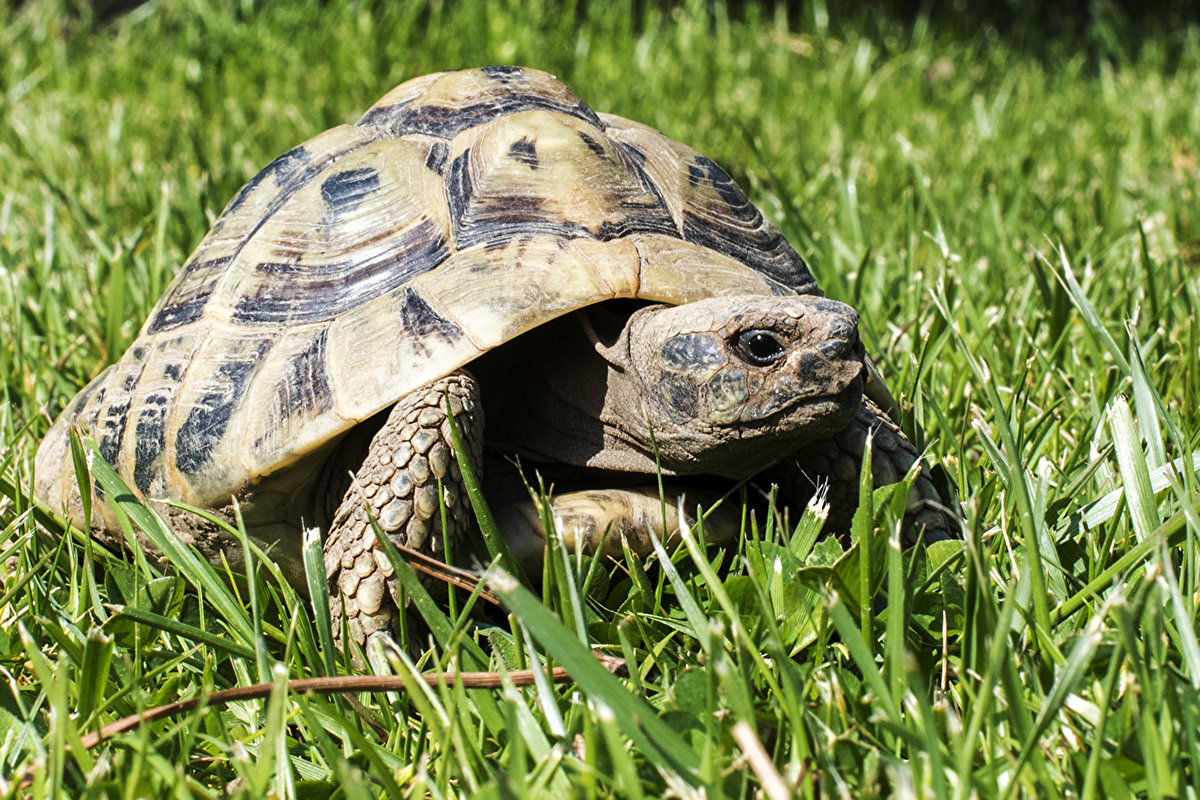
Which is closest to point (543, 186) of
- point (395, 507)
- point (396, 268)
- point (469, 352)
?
point (396, 268)

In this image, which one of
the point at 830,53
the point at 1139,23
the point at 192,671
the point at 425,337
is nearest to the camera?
the point at 192,671

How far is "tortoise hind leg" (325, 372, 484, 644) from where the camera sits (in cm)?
157

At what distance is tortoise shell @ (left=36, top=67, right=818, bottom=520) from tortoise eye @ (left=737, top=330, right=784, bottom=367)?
0.64 feet

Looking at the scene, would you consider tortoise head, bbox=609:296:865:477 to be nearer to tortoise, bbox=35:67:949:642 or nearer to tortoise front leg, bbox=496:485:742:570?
tortoise, bbox=35:67:949:642

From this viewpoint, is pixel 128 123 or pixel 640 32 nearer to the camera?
pixel 128 123

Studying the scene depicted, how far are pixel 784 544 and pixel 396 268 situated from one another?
2.52 ft

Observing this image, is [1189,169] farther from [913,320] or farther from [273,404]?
[273,404]

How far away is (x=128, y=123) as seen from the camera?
4602mm

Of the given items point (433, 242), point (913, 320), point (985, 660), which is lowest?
point (913, 320)

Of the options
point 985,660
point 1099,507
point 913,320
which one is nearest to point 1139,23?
point 913,320

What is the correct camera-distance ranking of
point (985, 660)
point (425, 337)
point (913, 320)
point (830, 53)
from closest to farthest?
point (985, 660)
point (425, 337)
point (913, 320)
point (830, 53)

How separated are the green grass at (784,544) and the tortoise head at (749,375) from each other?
17cm

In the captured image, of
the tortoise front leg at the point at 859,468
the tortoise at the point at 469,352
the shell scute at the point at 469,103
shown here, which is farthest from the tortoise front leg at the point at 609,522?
the shell scute at the point at 469,103

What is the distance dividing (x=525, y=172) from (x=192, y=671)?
96cm
